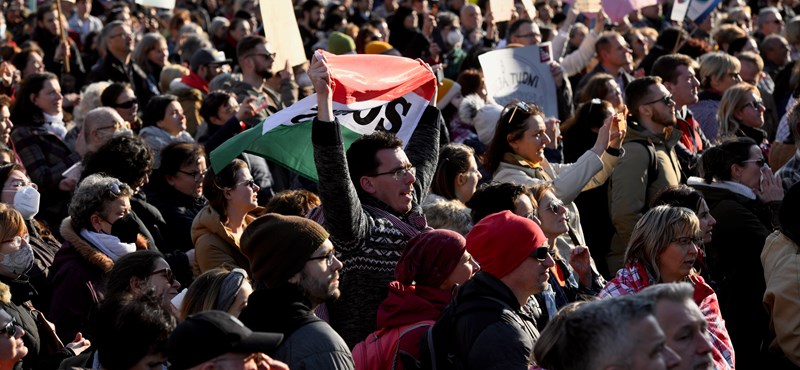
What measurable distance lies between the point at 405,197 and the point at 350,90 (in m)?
1.06

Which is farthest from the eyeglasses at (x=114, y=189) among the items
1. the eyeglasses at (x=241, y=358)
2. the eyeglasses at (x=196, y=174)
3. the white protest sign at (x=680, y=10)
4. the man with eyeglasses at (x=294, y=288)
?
the white protest sign at (x=680, y=10)

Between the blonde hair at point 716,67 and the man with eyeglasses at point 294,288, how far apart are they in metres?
6.69

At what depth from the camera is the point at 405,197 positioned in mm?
5559

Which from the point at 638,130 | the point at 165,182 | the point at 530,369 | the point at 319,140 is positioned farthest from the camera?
the point at 638,130

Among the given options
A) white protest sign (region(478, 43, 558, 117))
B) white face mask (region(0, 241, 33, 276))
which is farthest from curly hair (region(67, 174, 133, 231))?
white protest sign (region(478, 43, 558, 117))

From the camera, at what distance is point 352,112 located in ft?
21.4

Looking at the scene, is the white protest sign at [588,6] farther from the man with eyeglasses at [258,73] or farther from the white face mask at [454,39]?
the man with eyeglasses at [258,73]

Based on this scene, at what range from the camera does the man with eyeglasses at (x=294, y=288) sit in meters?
4.22

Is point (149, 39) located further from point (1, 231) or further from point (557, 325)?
point (557, 325)

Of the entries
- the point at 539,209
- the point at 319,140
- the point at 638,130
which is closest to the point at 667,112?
the point at 638,130

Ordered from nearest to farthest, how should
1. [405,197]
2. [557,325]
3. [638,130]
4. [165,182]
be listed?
1. [557,325]
2. [405,197]
3. [165,182]
4. [638,130]

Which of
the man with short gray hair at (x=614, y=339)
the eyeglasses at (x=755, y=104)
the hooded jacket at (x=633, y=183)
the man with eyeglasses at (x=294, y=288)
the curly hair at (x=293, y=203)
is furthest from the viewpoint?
the eyeglasses at (x=755, y=104)

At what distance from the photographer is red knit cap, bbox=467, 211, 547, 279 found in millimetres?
4809

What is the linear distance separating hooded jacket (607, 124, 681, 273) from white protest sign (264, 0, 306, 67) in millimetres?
2682
